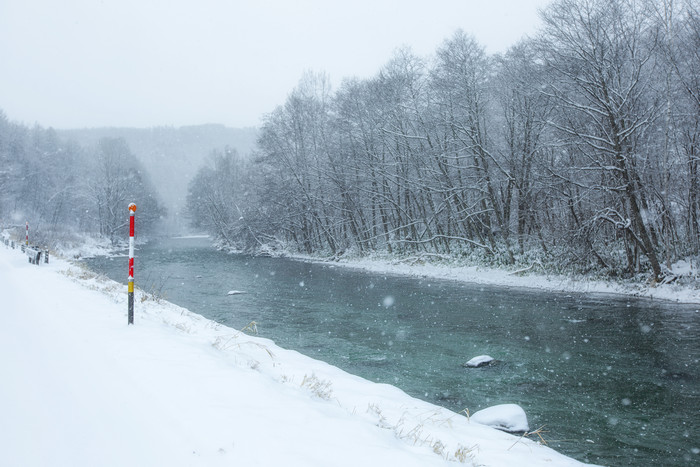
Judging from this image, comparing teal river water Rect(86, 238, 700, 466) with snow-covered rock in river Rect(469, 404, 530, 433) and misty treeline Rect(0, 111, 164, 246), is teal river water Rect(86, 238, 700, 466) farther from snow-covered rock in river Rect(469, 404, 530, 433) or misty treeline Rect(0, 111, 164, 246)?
misty treeline Rect(0, 111, 164, 246)

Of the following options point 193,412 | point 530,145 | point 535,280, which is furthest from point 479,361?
point 530,145

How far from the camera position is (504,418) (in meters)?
5.28

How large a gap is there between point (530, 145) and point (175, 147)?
601ft

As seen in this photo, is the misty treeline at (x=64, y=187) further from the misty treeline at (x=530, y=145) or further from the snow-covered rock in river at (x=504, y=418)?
the snow-covered rock in river at (x=504, y=418)

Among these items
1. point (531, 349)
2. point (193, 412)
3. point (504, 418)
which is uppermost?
point (193, 412)

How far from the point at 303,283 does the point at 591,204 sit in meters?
13.1

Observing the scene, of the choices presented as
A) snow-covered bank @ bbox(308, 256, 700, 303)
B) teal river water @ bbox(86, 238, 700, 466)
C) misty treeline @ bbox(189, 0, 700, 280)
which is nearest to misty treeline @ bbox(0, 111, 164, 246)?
misty treeline @ bbox(189, 0, 700, 280)

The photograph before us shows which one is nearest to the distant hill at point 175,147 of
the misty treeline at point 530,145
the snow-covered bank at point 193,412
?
the misty treeline at point 530,145

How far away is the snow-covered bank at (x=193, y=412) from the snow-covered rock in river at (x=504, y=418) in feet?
1.26

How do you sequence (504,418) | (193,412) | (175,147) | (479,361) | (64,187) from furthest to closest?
1. (175,147)
2. (64,187)
3. (479,361)
4. (504,418)
5. (193,412)

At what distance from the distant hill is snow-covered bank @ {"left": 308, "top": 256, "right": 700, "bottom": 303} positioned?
409ft

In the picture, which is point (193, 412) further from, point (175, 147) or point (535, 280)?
point (175, 147)

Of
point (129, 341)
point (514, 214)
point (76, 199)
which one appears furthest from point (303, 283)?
point (76, 199)

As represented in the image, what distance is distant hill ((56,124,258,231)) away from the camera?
5984 inches
